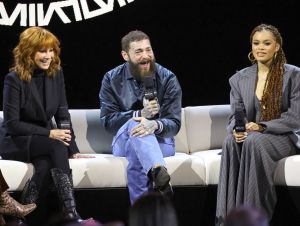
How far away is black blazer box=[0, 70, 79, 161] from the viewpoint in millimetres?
4961

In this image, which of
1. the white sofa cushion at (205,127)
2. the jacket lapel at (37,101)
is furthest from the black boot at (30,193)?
the white sofa cushion at (205,127)

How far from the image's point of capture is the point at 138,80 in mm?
5355

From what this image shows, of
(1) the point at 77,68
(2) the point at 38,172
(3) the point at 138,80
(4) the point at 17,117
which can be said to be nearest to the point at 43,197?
(2) the point at 38,172

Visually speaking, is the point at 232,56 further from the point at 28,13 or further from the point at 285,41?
the point at 28,13

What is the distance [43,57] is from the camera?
5.06m

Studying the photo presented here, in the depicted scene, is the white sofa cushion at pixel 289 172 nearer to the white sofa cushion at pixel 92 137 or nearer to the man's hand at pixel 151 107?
the man's hand at pixel 151 107

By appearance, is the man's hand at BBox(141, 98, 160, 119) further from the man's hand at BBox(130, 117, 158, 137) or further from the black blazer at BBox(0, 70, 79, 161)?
the black blazer at BBox(0, 70, 79, 161)

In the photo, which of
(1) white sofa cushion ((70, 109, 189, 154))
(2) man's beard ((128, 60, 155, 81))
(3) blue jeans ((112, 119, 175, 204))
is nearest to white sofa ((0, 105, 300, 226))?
(3) blue jeans ((112, 119, 175, 204))

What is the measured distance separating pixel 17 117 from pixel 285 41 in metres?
2.53

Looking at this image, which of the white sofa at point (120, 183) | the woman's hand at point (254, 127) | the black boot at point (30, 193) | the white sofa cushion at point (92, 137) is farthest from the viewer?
the white sofa cushion at point (92, 137)

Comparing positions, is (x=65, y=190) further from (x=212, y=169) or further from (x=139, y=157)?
(x=212, y=169)

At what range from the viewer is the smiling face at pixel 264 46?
16.6ft

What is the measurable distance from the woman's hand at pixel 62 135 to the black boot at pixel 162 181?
0.72 metres

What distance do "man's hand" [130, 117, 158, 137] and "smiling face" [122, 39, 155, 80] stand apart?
1.56 feet
